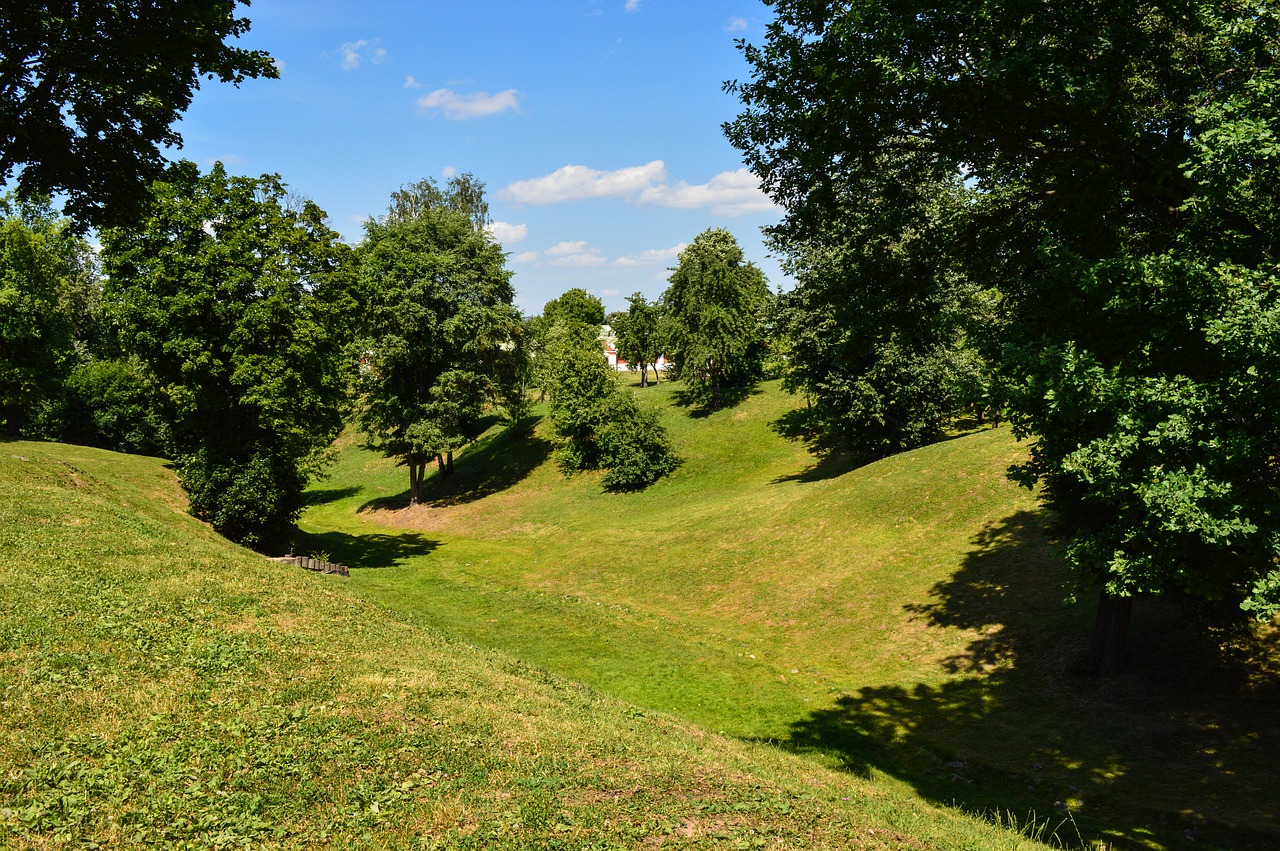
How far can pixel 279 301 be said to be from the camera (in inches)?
Result: 1169

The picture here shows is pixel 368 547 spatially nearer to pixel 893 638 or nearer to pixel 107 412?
pixel 893 638

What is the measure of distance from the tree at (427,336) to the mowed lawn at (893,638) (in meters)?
9.64

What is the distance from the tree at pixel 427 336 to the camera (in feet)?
169

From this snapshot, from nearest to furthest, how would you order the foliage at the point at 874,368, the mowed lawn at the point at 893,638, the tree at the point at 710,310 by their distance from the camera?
Result: the mowed lawn at the point at 893,638
the foliage at the point at 874,368
the tree at the point at 710,310

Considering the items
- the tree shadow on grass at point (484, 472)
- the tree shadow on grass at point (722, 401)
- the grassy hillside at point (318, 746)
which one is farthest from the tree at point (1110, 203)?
the tree shadow on grass at point (722, 401)

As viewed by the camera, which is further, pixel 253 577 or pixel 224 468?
pixel 224 468

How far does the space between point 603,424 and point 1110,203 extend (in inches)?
1716

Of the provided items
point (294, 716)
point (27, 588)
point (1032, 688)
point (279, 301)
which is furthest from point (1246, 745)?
point (279, 301)

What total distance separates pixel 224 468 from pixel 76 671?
76.9 ft

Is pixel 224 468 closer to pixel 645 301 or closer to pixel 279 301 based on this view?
pixel 279 301

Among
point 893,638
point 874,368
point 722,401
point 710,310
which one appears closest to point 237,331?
point 893,638

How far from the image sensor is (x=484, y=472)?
63.9 m

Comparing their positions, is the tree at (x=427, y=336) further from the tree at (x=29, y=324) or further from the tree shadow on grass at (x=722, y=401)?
the tree at (x=29, y=324)

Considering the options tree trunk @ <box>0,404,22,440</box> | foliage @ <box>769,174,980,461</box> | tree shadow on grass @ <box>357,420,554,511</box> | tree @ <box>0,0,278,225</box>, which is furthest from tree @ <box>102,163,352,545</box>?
tree trunk @ <box>0,404,22,440</box>
